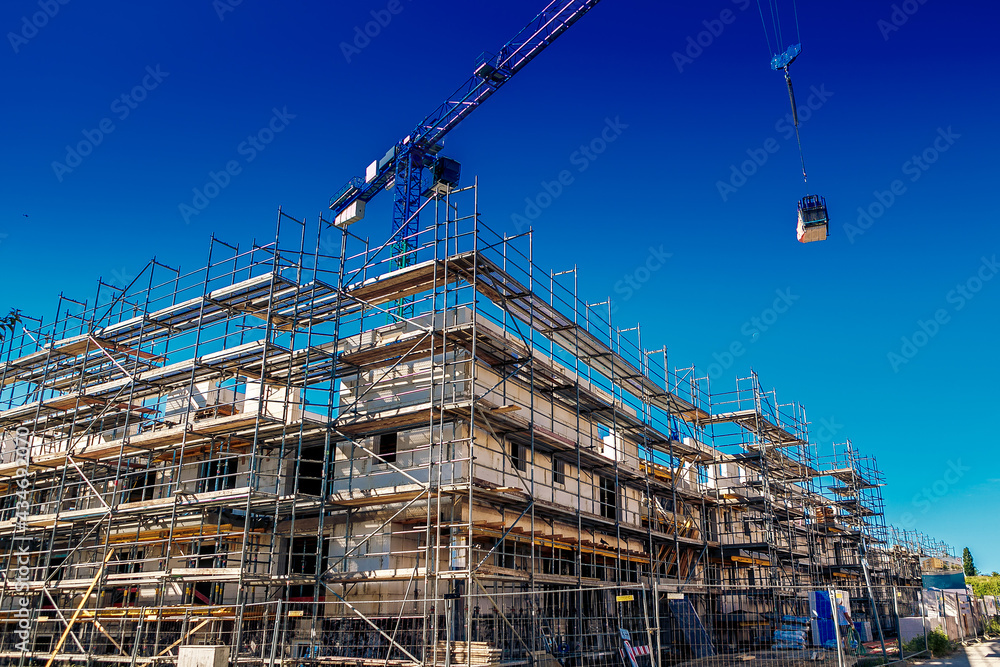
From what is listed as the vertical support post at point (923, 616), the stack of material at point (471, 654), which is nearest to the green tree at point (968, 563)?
the vertical support post at point (923, 616)

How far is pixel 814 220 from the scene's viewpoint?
21891mm

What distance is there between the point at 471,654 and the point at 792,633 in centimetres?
831

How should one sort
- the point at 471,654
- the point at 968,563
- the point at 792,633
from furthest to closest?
the point at 968,563 → the point at 792,633 → the point at 471,654

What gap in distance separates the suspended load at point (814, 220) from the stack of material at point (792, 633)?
10419 millimetres

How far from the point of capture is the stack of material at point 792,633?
16.6m

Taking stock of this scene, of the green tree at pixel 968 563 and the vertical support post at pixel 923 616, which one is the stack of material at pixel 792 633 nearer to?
the vertical support post at pixel 923 616

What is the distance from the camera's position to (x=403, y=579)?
16891 millimetres

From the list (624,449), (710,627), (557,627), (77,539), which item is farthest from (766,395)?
(77,539)

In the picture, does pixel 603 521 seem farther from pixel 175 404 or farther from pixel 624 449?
pixel 175 404

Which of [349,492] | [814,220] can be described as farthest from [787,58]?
[349,492]

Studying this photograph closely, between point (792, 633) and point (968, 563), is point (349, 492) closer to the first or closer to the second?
point (792, 633)

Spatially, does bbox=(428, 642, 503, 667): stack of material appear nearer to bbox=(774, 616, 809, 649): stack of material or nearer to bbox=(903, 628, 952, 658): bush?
bbox=(774, 616, 809, 649): stack of material

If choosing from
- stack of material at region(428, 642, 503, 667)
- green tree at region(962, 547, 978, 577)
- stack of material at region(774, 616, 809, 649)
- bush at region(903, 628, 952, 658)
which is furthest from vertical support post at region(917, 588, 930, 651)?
green tree at region(962, 547, 978, 577)

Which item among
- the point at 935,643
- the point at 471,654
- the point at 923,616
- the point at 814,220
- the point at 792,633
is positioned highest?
the point at 814,220
